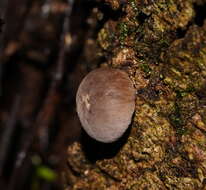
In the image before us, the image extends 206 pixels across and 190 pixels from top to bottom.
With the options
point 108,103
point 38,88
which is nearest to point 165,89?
point 108,103

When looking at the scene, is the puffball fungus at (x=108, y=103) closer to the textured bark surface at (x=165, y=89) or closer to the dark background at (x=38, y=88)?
the textured bark surface at (x=165, y=89)

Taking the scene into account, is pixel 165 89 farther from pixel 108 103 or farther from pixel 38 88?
pixel 38 88

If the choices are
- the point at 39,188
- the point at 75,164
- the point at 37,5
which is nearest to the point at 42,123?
the point at 39,188

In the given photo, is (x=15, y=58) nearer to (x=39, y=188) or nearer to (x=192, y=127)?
(x=39, y=188)

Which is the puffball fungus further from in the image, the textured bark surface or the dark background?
the dark background

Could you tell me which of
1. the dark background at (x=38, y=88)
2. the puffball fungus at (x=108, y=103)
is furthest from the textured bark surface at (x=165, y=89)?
the dark background at (x=38, y=88)

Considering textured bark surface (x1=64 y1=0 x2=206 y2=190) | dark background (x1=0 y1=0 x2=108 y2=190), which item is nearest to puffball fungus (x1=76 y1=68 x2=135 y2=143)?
textured bark surface (x1=64 y1=0 x2=206 y2=190)
